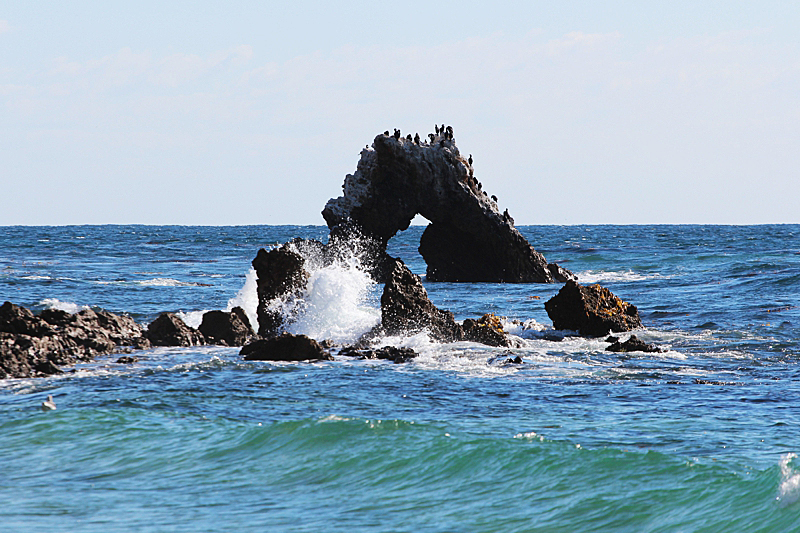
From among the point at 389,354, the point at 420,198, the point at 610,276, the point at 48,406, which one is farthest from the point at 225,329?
the point at 610,276

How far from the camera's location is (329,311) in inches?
752

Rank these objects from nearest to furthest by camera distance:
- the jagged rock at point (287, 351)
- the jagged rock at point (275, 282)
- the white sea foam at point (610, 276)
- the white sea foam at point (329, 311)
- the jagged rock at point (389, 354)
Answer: the jagged rock at point (287, 351) → the jagged rock at point (389, 354) → the white sea foam at point (329, 311) → the jagged rock at point (275, 282) → the white sea foam at point (610, 276)

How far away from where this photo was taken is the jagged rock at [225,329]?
17656 mm

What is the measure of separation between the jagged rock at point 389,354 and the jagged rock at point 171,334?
3357 mm

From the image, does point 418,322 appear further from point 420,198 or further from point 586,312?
point 420,198

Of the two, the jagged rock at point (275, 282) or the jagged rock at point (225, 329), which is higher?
the jagged rock at point (275, 282)

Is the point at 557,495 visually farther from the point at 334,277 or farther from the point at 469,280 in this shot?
the point at 469,280

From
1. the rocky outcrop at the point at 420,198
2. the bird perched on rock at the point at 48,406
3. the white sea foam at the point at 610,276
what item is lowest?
the bird perched on rock at the point at 48,406

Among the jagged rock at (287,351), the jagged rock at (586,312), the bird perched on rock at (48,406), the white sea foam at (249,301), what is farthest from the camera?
the white sea foam at (249,301)

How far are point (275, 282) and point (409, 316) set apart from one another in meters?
3.35

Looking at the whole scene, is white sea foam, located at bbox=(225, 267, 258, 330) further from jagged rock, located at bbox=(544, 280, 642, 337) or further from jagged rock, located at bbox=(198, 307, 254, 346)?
jagged rock, located at bbox=(544, 280, 642, 337)

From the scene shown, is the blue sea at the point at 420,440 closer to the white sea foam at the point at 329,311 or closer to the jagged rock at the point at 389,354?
the white sea foam at the point at 329,311

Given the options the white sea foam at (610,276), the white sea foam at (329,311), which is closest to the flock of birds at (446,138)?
the white sea foam at (610,276)

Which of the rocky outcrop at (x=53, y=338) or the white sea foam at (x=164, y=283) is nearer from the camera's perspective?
the rocky outcrop at (x=53, y=338)
